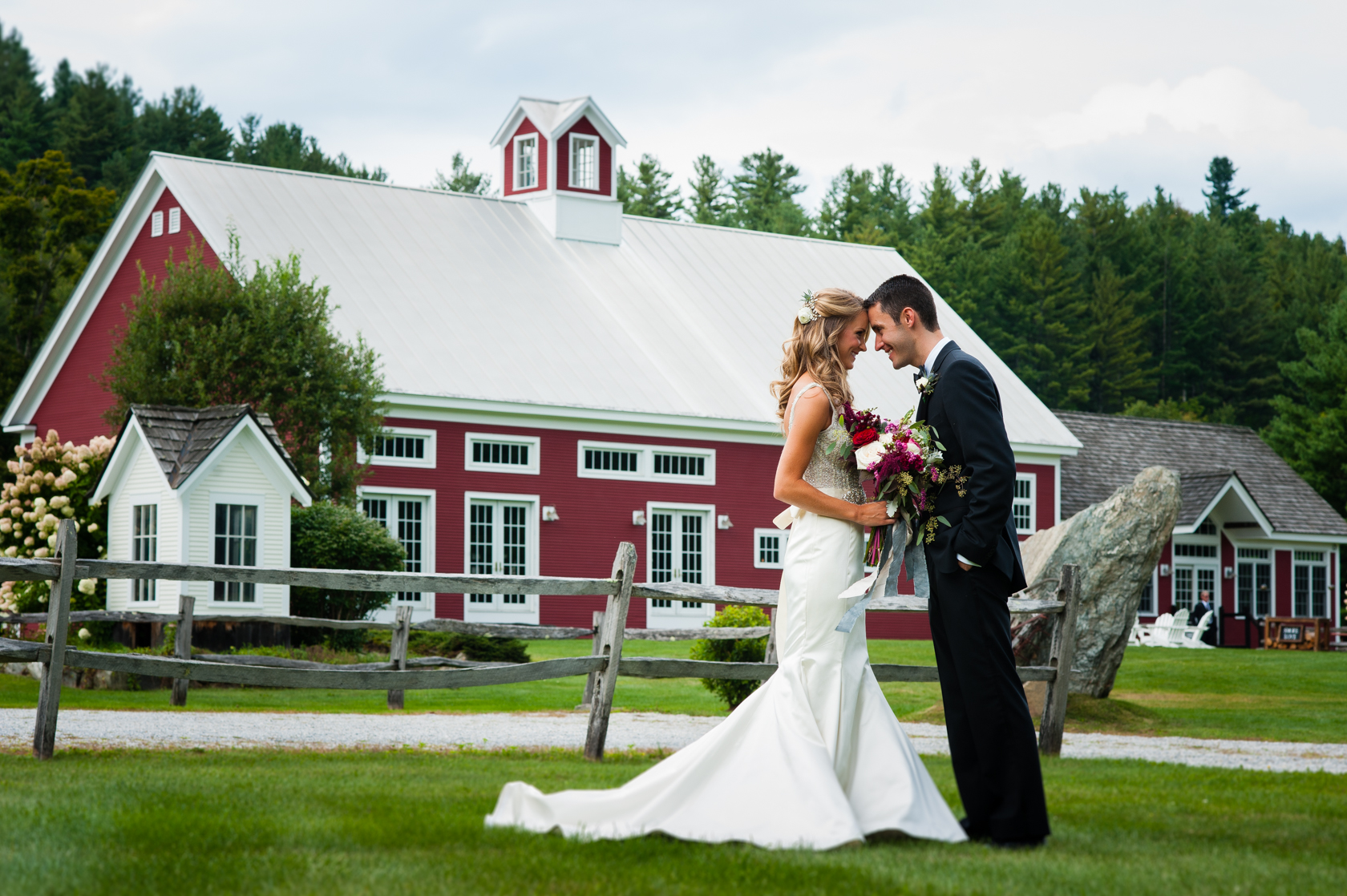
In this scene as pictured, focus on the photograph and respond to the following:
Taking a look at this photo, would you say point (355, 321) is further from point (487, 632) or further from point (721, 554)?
point (487, 632)

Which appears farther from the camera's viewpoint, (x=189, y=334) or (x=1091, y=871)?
(x=189, y=334)

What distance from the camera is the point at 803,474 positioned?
638 cm

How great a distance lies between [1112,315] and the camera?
61.6m

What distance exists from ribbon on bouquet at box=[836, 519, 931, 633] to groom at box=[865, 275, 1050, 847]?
6 cm

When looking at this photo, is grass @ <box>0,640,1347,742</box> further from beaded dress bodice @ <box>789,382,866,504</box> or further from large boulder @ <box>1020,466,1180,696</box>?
beaded dress bodice @ <box>789,382,866,504</box>

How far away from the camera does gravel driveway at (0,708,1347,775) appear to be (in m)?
10.0

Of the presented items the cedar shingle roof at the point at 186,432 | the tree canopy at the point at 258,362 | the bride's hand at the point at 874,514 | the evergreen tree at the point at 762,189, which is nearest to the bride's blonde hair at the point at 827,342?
the bride's hand at the point at 874,514

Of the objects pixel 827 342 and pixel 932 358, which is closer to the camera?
pixel 932 358

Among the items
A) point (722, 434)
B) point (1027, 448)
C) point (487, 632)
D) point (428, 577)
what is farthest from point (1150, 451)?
point (428, 577)

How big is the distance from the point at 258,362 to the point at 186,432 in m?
3.67

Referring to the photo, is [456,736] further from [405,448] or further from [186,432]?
[405,448]

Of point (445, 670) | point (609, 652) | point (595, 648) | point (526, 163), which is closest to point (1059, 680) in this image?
point (609, 652)

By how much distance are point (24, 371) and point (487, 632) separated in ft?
80.8

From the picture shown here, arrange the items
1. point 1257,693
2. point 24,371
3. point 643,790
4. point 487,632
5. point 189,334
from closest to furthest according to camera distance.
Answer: point 643,790 → point 487,632 → point 1257,693 → point 189,334 → point 24,371
